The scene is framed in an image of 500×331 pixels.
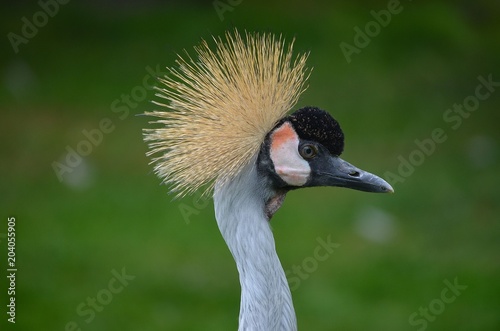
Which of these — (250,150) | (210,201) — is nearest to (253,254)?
(250,150)

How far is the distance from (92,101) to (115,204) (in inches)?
44.5

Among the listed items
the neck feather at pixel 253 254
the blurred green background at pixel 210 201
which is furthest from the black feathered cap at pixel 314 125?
the blurred green background at pixel 210 201

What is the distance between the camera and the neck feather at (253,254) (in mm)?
2195

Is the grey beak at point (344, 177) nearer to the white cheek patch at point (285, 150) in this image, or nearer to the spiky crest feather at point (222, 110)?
the white cheek patch at point (285, 150)

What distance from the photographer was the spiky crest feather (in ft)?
7.33

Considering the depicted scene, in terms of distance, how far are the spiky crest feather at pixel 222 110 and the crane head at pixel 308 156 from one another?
4 cm

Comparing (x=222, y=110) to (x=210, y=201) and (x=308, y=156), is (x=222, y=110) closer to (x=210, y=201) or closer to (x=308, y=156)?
(x=308, y=156)

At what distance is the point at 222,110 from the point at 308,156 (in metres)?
0.25

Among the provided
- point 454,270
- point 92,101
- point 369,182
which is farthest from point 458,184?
point 369,182

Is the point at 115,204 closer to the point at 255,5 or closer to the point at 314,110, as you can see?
Answer: the point at 255,5

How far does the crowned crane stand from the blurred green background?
1.45 m

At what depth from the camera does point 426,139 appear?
5555 mm

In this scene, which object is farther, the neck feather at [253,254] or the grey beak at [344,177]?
the grey beak at [344,177]

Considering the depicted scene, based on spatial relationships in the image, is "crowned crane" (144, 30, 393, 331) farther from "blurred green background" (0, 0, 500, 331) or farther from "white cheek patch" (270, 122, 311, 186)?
"blurred green background" (0, 0, 500, 331)
